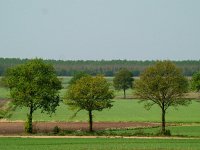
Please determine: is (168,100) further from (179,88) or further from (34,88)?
(34,88)

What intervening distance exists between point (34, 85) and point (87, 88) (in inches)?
278

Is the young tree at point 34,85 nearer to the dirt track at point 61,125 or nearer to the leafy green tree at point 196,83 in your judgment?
the dirt track at point 61,125

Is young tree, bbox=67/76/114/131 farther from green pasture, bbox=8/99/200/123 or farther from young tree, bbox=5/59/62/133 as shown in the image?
green pasture, bbox=8/99/200/123

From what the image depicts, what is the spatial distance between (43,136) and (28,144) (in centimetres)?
1217

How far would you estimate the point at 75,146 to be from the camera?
50719 millimetres

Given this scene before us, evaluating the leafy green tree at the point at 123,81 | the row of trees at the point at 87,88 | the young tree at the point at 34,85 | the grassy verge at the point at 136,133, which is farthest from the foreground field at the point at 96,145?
the leafy green tree at the point at 123,81

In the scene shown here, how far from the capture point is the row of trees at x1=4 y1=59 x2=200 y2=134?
69812mm

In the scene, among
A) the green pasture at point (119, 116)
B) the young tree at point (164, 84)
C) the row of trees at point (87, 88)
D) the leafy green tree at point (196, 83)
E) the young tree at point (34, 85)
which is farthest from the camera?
the leafy green tree at point (196, 83)

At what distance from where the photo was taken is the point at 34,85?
72.4 meters

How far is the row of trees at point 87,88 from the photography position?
→ 69812mm

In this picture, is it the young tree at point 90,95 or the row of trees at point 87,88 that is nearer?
the row of trees at point 87,88

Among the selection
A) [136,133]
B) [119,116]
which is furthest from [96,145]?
[119,116]

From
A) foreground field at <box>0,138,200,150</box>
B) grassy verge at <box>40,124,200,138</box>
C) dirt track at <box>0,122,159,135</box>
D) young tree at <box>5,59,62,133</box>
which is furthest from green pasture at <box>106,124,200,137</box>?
foreground field at <box>0,138,200,150</box>

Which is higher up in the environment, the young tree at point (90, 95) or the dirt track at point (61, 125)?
the young tree at point (90, 95)
